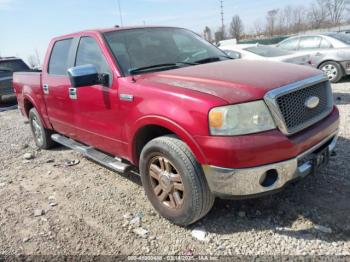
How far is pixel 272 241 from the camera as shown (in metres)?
2.99

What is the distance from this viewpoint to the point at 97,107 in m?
3.97

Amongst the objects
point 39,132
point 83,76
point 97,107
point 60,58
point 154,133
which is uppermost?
point 60,58

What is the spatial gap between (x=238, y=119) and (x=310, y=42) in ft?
30.3

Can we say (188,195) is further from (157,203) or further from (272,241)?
(272,241)

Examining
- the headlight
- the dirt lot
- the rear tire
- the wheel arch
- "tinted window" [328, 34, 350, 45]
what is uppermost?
"tinted window" [328, 34, 350, 45]

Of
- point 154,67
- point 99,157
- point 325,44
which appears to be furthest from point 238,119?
point 325,44

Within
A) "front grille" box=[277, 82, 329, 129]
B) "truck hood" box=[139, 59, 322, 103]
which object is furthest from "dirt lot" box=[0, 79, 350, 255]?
"truck hood" box=[139, 59, 322, 103]

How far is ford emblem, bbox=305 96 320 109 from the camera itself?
3.05m

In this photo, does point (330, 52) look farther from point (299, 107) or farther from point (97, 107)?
point (97, 107)

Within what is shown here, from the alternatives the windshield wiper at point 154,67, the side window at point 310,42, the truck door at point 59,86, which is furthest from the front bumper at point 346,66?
the truck door at point 59,86

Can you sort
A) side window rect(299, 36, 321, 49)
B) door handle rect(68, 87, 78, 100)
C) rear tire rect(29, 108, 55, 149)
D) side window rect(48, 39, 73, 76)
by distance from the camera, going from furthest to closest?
side window rect(299, 36, 321, 49)
rear tire rect(29, 108, 55, 149)
side window rect(48, 39, 73, 76)
door handle rect(68, 87, 78, 100)

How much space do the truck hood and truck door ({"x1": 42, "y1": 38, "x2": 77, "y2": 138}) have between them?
1.59m

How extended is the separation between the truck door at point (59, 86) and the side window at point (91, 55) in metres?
0.23

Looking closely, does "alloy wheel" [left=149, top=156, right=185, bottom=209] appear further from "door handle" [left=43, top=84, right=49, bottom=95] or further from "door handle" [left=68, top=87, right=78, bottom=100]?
"door handle" [left=43, top=84, right=49, bottom=95]
